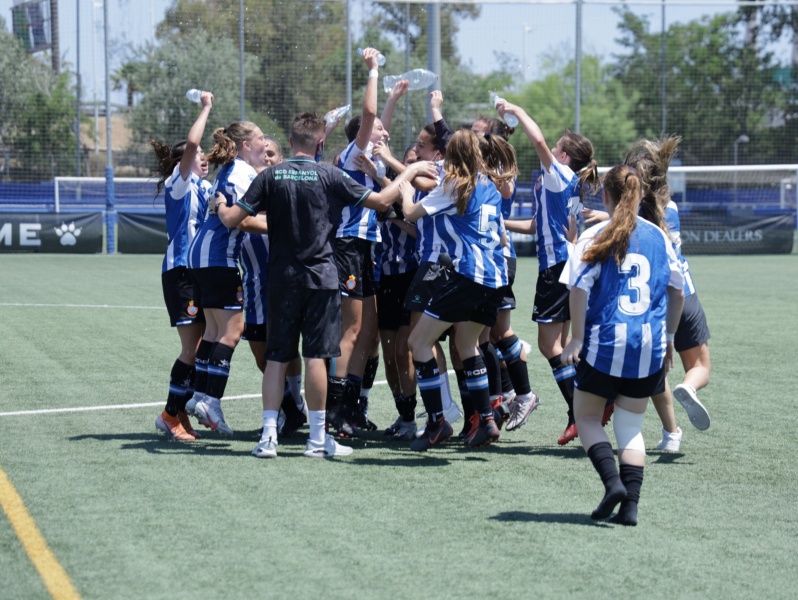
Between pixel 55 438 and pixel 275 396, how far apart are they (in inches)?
58.2

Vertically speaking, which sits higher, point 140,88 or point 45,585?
point 140,88

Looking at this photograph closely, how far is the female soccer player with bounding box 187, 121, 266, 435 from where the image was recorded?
7.08 m

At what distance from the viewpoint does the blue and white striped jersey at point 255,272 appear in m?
7.38

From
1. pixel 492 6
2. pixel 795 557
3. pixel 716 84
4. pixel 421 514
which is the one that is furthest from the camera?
pixel 716 84

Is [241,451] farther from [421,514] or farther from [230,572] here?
[230,572]

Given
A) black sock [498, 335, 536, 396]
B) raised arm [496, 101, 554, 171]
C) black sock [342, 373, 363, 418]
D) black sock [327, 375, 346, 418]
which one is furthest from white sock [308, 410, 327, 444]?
raised arm [496, 101, 554, 171]

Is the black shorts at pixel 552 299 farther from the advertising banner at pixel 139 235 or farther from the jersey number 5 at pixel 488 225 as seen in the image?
the advertising banner at pixel 139 235

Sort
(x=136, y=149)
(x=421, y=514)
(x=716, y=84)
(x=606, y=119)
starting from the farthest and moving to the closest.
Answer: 1. (x=606, y=119)
2. (x=716, y=84)
3. (x=136, y=149)
4. (x=421, y=514)

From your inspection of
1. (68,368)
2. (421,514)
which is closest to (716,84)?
(68,368)

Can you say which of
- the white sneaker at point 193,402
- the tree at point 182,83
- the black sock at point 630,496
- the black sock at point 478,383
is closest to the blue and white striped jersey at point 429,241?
the black sock at point 478,383

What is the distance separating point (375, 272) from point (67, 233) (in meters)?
20.5

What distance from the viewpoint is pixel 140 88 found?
3381 centimetres

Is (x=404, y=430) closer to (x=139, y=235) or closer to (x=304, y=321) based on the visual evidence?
(x=304, y=321)

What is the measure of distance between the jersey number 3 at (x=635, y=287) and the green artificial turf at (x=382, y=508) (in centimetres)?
102
